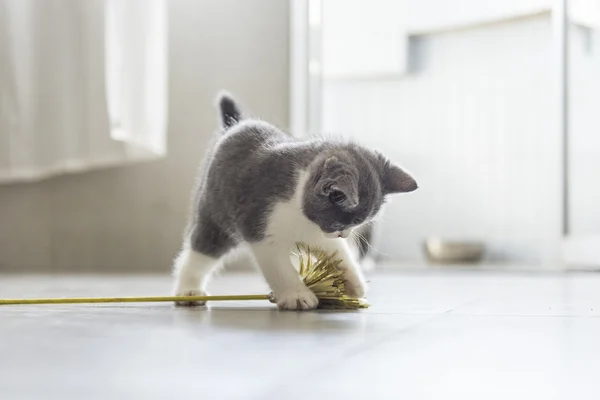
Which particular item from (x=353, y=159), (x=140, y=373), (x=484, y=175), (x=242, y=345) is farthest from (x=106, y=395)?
(x=484, y=175)

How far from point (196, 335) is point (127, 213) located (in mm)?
2553

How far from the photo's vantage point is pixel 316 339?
42.5 inches

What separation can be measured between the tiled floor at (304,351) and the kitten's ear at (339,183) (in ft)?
0.61

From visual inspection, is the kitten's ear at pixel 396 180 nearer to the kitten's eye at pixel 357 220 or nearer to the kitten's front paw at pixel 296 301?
the kitten's eye at pixel 357 220

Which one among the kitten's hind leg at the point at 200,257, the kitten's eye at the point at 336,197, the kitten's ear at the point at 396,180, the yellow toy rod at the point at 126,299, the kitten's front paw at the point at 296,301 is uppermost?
the kitten's ear at the point at 396,180

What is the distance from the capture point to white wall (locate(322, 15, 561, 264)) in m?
4.51

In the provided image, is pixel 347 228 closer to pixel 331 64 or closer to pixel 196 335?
pixel 196 335

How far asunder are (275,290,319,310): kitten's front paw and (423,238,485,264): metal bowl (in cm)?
302

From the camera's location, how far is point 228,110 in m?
1.88

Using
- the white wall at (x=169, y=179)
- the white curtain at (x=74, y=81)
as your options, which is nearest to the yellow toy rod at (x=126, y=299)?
the white curtain at (x=74, y=81)

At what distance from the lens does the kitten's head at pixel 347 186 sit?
1.38m

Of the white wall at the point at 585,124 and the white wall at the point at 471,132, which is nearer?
the white wall at the point at 585,124

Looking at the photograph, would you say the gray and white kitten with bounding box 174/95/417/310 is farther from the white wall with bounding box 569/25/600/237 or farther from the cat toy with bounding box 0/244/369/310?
the white wall with bounding box 569/25/600/237

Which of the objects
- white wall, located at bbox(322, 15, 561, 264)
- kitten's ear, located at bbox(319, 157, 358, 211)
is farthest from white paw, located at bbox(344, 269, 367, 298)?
white wall, located at bbox(322, 15, 561, 264)
